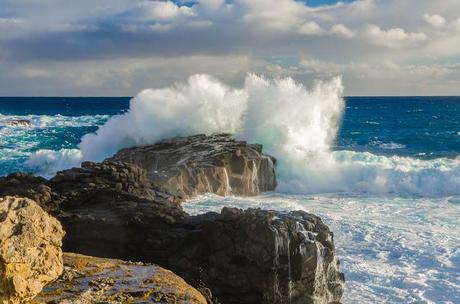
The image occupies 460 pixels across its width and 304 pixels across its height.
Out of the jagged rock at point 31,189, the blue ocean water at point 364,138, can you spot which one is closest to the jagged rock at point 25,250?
the jagged rock at point 31,189

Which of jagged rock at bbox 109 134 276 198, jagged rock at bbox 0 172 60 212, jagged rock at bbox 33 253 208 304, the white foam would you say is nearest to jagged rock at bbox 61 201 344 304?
jagged rock at bbox 0 172 60 212

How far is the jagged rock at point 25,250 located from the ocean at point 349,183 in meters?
7.65

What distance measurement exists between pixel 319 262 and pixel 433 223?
28.9ft

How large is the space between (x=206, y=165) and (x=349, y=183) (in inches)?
327

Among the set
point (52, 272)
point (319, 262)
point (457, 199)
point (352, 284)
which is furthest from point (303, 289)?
point (457, 199)

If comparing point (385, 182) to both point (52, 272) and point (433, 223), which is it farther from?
point (52, 272)

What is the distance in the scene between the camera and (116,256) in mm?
9641

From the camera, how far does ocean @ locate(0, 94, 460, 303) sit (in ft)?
41.3

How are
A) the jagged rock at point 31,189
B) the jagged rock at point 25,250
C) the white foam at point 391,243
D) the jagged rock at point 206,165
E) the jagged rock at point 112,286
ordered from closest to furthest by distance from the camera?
the jagged rock at point 25,250
the jagged rock at point 112,286
the jagged rock at point 31,189
the white foam at point 391,243
the jagged rock at point 206,165

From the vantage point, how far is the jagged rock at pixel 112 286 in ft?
14.4

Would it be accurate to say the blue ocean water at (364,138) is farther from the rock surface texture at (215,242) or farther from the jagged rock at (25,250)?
the jagged rock at (25,250)

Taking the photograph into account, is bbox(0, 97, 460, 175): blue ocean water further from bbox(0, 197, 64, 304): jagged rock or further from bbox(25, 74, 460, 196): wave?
bbox(0, 197, 64, 304): jagged rock

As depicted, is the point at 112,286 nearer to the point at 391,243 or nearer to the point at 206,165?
the point at 391,243

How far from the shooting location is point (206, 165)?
19.6 meters
